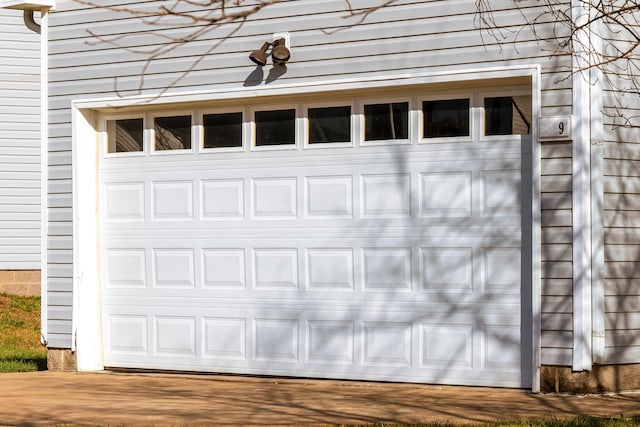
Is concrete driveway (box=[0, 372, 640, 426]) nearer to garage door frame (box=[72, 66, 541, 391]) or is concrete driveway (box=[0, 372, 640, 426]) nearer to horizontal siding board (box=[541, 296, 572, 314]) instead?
horizontal siding board (box=[541, 296, 572, 314])

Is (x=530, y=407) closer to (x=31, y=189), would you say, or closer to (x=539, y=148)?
(x=539, y=148)

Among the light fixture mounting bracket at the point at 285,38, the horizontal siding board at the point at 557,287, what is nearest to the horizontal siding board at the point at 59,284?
the light fixture mounting bracket at the point at 285,38

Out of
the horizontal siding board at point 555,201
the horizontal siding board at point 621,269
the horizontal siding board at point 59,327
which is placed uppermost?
the horizontal siding board at point 555,201

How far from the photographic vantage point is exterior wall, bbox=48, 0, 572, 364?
8.93 m

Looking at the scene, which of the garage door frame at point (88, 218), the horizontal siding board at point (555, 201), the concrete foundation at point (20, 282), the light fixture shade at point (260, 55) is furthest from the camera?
the concrete foundation at point (20, 282)

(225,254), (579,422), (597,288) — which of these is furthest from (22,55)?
(579,422)

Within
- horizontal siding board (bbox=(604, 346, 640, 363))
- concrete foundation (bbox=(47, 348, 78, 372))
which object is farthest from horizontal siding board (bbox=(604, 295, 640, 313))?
concrete foundation (bbox=(47, 348, 78, 372))

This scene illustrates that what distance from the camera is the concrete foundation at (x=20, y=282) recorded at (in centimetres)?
1920

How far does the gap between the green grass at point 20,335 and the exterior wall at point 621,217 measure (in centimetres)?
652

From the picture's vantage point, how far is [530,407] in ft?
26.7

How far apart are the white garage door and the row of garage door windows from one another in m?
0.14

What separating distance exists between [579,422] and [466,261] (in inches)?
99.8

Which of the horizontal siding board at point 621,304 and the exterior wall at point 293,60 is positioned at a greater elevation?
the exterior wall at point 293,60

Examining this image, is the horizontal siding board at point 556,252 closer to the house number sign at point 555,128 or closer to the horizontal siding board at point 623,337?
the horizontal siding board at point 623,337
